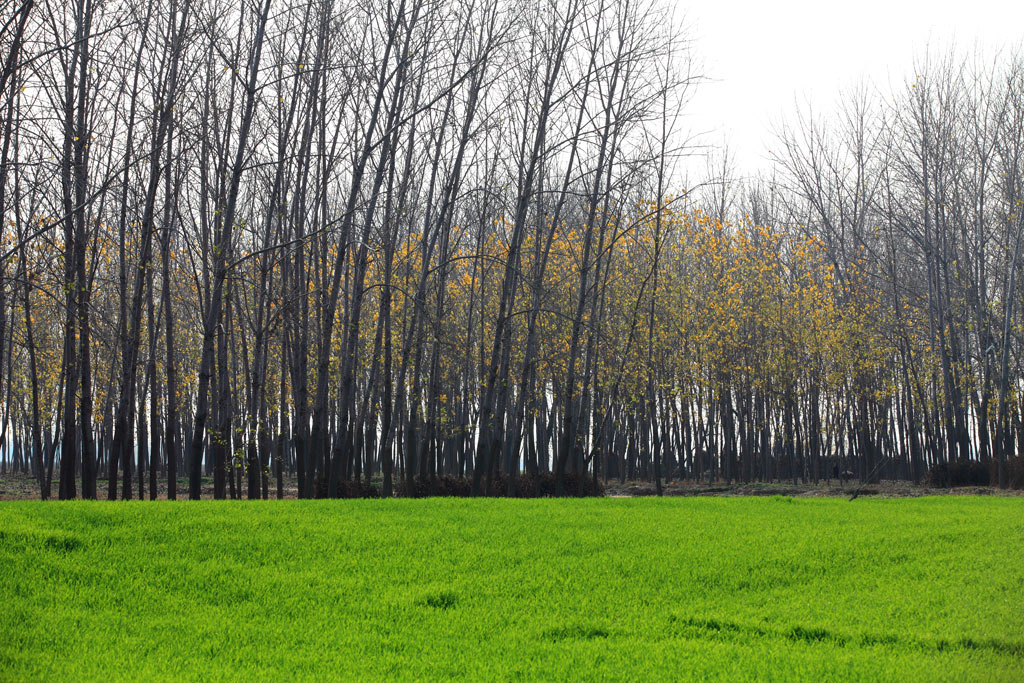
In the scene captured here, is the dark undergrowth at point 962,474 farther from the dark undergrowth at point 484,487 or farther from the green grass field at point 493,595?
the green grass field at point 493,595

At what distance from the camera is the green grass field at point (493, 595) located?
15.0 feet

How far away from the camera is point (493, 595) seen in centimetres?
585

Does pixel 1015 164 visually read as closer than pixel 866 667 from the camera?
No

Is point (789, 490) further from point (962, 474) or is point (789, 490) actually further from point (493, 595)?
point (493, 595)

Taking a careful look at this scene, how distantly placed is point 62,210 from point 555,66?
21.9 ft

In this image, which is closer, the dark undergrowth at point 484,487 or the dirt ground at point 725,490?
the dark undergrowth at point 484,487

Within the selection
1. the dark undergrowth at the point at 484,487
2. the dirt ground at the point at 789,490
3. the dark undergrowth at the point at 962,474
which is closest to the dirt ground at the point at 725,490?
the dirt ground at the point at 789,490

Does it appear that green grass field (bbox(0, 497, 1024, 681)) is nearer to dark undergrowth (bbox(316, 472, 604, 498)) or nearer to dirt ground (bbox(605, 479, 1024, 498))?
dark undergrowth (bbox(316, 472, 604, 498))

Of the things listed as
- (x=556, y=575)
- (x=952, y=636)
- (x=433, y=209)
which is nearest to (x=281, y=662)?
(x=556, y=575)

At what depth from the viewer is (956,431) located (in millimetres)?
18391

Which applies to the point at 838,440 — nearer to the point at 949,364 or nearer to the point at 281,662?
the point at 949,364

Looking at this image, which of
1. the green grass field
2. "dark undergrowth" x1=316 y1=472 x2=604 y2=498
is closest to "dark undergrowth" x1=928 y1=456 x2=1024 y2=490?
"dark undergrowth" x1=316 y1=472 x2=604 y2=498

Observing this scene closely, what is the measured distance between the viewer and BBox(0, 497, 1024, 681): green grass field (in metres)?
4.56

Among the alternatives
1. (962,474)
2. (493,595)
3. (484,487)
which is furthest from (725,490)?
(493,595)
